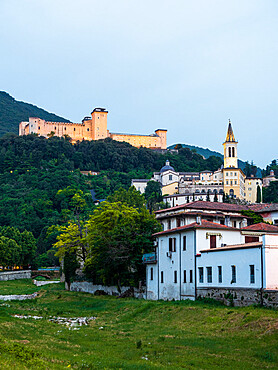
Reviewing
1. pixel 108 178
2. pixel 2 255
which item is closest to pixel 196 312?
pixel 2 255

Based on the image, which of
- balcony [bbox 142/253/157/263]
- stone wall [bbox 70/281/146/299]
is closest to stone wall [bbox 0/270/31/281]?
stone wall [bbox 70/281/146/299]

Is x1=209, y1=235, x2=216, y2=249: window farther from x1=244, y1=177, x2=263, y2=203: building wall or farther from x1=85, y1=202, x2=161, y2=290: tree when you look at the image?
x1=244, y1=177, x2=263, y2=203: building wall

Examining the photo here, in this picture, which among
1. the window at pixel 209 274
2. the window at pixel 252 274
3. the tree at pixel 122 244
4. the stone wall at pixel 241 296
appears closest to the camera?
the stone wall at pixel 241 296

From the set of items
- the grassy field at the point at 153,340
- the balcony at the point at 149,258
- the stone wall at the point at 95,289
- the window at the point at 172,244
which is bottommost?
the stone wall at the point at 95,289

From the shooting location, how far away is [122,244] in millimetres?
50188

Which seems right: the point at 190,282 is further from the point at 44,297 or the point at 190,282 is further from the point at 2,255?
the point at 2,255

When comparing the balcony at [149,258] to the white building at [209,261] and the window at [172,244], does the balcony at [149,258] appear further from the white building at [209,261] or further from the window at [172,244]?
the window at [172,244]

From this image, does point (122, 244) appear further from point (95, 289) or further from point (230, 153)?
point (230, 153)

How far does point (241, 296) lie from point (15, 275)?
6702 centimetres

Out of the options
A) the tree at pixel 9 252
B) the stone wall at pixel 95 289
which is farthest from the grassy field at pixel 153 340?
the tree at pixel 9 252

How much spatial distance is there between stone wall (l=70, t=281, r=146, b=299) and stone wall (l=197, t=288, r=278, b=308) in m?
11.4

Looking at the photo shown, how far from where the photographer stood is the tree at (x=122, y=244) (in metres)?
50.1

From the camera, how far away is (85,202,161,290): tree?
50.1 m

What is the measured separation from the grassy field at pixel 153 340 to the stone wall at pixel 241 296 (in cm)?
108
